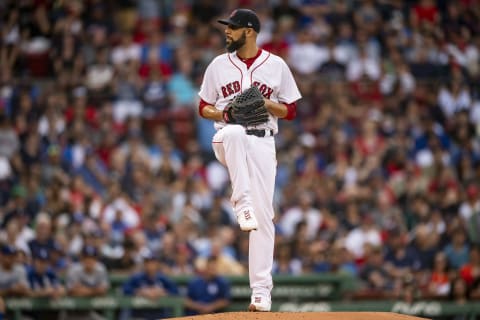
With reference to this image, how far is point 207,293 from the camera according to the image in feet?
40.3

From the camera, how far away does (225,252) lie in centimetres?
1400

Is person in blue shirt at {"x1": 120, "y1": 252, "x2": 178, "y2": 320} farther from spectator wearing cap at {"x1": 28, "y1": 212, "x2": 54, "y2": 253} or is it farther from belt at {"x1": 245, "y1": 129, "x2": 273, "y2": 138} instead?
belt at {"x1": 245, "y1": 129, "x2": 273, "y2": 138}

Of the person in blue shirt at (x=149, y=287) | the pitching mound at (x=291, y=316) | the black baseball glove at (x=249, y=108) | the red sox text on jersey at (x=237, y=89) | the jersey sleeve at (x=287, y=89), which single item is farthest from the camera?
the person in blue shirt at (x=149, y=287)

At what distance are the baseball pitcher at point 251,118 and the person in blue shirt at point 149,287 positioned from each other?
409 cm

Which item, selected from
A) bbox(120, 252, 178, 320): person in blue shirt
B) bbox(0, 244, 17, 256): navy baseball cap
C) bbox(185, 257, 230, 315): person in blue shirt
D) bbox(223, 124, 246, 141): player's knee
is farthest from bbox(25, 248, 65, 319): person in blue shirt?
bbox(223, 124, 246, 141): player's knee

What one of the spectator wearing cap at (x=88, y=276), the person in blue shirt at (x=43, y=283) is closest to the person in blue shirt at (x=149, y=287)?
the spectator wearing cap at (x=88, y=276)

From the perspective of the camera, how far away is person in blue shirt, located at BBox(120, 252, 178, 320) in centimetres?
1224

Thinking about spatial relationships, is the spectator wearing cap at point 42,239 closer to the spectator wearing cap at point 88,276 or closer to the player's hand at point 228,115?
the spectator wearing cap at point 88,276

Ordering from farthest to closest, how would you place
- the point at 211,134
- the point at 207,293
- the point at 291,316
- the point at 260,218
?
the point at 211,134, the point at 207,293, the point at 260,218, the point at 291,316

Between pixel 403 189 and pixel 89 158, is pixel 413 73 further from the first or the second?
pixel 89 158

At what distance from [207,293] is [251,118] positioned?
448 centimetres

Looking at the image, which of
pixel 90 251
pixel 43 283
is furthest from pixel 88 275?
pixel 43 283

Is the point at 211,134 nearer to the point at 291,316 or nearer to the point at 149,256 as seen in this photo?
the point at 149,256

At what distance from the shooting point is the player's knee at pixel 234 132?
8.16 m
